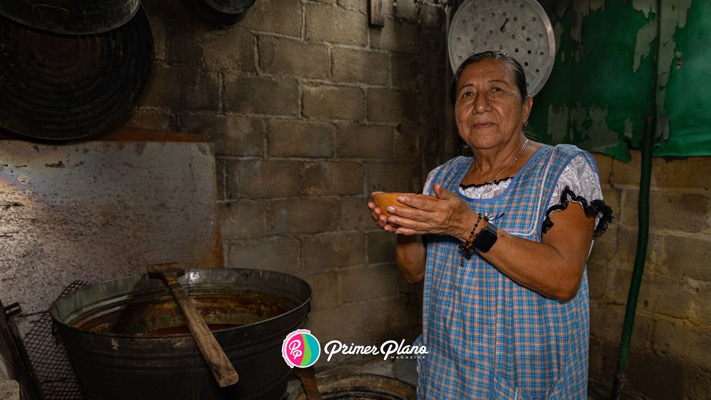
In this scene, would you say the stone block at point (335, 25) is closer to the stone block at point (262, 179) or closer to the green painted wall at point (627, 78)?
A: the stone block at point (262, 179)

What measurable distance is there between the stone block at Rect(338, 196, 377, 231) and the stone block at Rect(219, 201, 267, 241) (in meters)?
0.56

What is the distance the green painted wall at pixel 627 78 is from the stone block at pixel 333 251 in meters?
1.43

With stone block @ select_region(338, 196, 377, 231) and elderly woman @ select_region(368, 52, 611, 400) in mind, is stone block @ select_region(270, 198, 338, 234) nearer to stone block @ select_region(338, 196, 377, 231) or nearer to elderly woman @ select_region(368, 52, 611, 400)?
stone block @ select_region(338, 196, 377, 231)

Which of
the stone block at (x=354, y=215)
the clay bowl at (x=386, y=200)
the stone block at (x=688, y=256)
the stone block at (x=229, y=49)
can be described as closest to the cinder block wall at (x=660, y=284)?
the stone block at (x=688, y=256)

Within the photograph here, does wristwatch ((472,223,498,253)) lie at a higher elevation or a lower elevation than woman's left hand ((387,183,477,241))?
lower

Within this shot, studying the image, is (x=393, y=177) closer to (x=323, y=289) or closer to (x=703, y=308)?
(x=323, y=289)

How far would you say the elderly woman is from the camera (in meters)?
1.27

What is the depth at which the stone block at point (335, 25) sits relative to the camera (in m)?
2.79

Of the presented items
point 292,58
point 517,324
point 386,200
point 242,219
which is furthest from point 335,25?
point 517,324

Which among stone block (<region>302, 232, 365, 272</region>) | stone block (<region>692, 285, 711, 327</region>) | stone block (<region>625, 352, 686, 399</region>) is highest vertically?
stone block (<region>302, 232, 365, 272</region>)

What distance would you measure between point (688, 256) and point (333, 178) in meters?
2.05

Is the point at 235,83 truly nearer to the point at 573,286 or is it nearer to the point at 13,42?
the point at 13,42

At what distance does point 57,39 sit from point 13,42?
0.17 m

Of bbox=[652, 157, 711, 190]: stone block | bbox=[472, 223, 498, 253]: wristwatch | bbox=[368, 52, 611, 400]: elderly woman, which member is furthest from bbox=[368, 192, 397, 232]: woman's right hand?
bbox=[652, 157, 711, 190]: stone block
